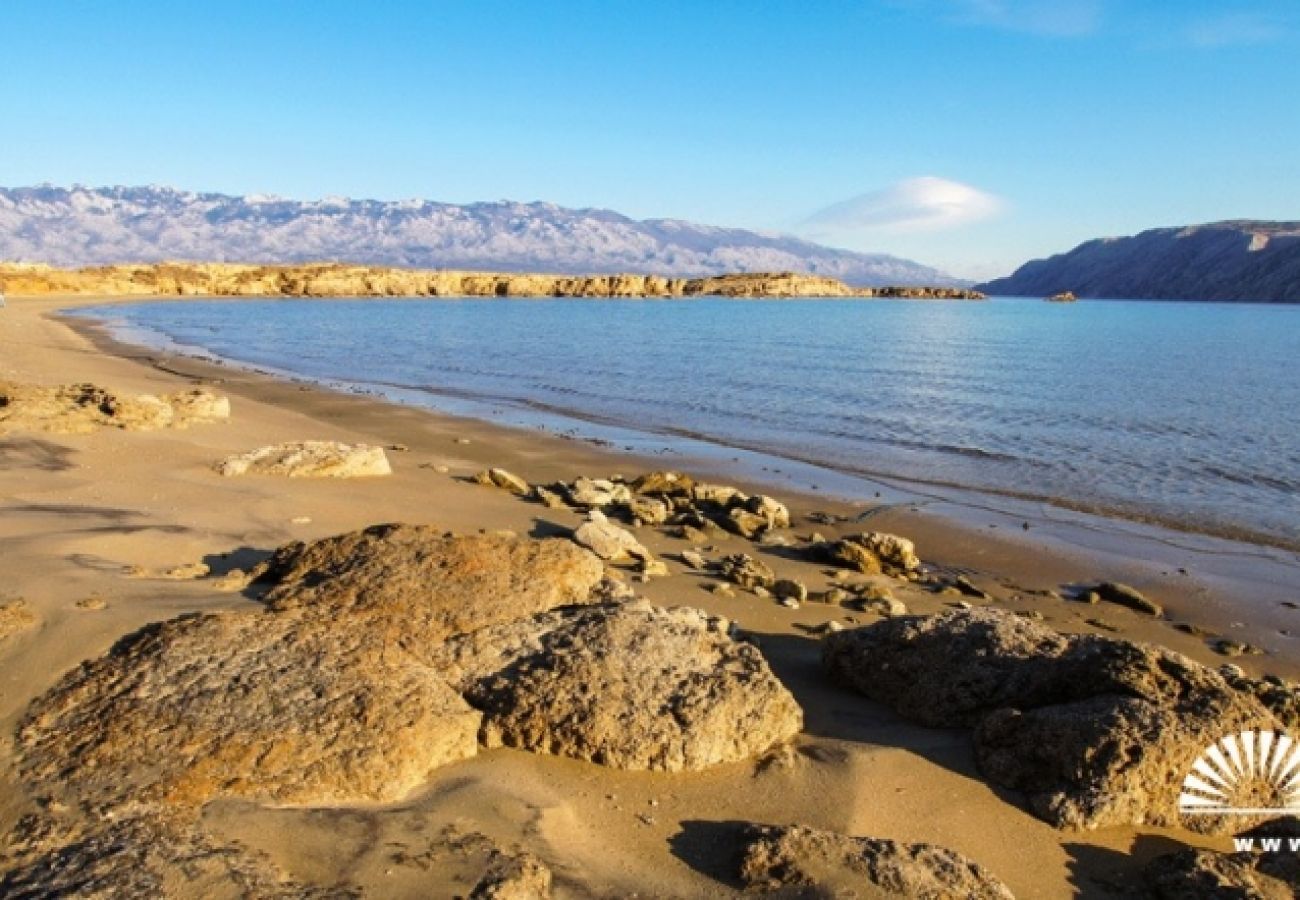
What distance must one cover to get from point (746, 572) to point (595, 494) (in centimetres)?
300

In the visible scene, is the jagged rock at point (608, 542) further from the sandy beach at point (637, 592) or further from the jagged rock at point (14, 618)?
the jagged rock at point (14, 618)

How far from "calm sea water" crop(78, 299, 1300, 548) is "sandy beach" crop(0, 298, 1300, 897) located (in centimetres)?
401

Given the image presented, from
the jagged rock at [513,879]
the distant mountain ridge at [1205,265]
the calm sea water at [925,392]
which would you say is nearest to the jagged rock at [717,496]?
the calm sea water at [925,392]

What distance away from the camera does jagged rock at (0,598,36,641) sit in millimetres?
4553

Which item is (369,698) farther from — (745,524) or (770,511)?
(770,511)

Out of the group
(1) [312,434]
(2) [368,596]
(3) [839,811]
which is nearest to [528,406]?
(1) [312,434]

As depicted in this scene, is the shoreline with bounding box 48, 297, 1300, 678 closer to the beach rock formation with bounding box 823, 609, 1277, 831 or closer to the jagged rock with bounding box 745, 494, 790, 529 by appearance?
the jagged rock with bounding box 745, 494, 790, 529

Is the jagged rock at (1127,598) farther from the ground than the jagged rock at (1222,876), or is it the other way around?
the jagged rock at (1222,876)

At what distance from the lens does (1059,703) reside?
4.54 m

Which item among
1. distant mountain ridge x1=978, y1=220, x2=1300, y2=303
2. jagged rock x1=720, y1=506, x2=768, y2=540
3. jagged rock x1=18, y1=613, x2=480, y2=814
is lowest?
jagged rock x1=720, y1=506, x2=768, y2=540

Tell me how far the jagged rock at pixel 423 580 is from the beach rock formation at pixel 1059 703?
6.00 ft

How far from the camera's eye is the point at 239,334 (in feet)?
142

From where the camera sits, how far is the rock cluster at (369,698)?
3377 mm

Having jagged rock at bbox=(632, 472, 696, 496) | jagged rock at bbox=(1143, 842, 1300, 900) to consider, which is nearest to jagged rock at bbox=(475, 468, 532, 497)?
jagged rock at bbox=(632, 472, 696, 496)
